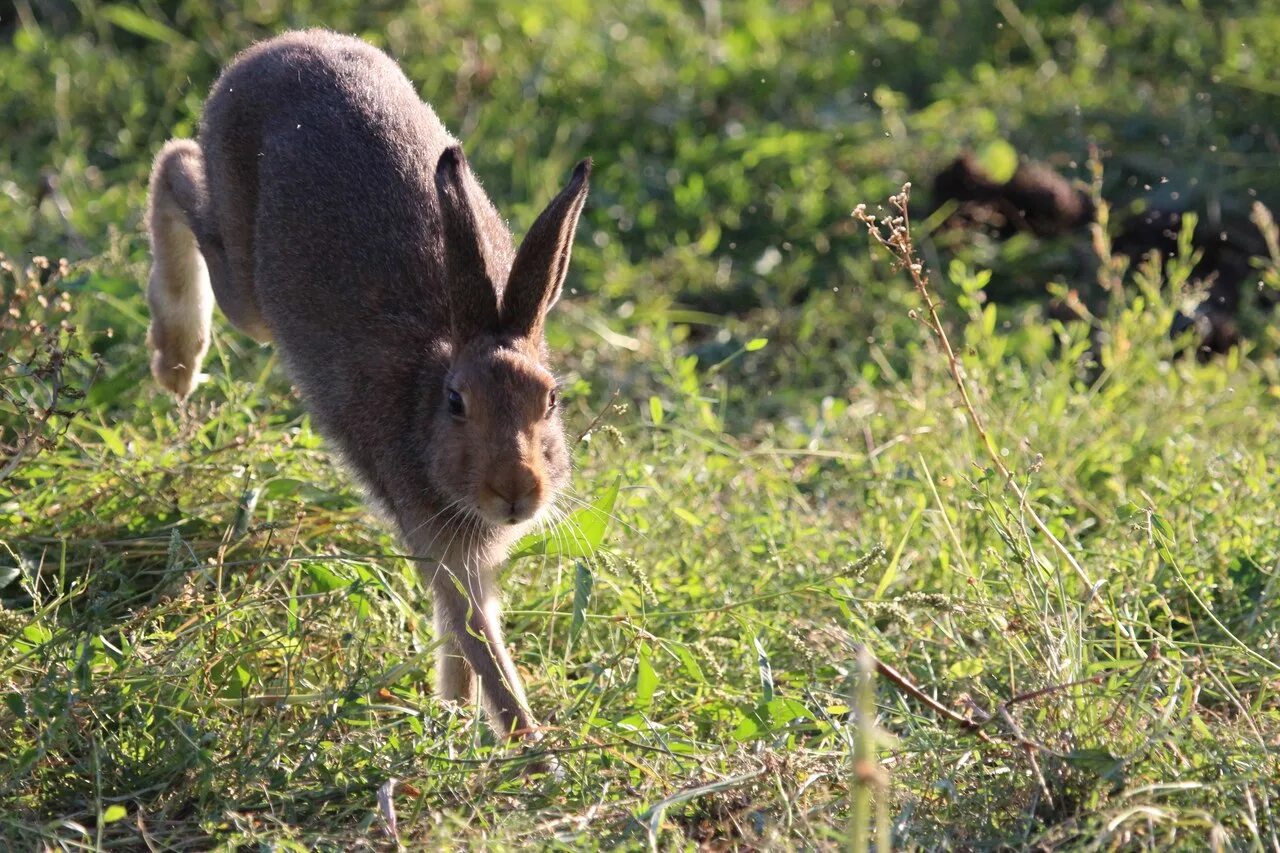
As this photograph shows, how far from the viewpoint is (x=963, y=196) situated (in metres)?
6.58

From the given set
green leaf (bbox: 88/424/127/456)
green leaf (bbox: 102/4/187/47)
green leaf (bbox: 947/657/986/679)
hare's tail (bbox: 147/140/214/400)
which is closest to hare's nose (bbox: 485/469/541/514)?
green leaf (bbox: 947/657/986/679)

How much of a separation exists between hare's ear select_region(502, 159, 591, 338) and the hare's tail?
1.13 meters

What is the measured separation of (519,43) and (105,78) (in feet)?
5.96

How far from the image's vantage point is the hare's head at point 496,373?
11.8 ft

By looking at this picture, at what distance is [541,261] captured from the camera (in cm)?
379

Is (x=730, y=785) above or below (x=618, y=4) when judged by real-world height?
above

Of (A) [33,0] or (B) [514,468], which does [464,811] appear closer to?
(B) [514,468]

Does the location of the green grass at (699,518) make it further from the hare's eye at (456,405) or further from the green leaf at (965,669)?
the hare's eye at (456,405)

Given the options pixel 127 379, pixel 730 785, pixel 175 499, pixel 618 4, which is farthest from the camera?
pixel 618 4

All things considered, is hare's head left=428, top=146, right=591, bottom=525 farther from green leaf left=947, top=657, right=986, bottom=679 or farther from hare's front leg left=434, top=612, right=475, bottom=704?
green leaf left=947, top=657, right=986, bottom=679

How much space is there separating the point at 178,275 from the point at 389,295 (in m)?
1.03

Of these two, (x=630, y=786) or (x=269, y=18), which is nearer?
(x=630, y=786)

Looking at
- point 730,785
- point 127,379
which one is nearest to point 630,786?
point 730,785

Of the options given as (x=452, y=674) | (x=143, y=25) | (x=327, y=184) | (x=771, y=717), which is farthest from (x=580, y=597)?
(x=143, y=25)
